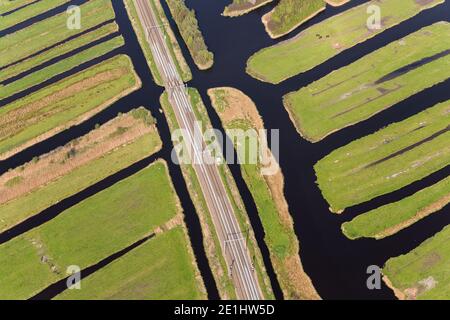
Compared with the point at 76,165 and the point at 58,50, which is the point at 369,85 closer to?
the point at 76,165

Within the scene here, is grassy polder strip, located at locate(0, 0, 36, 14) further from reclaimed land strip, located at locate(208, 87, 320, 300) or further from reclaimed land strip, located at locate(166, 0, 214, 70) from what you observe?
reclaimed land strip, located at locate(208, 87, 320, 300)

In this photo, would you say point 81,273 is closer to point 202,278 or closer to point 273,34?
point 202,278

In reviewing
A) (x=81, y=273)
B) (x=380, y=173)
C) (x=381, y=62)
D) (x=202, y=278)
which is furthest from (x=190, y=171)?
(x=381, y=62)

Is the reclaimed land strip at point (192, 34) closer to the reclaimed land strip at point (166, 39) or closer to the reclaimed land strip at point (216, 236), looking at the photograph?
the reclaimed land strip at point (166, 39)

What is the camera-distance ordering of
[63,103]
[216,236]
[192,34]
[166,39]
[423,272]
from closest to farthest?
[423,272] → [216,236] → [63,103] → [192,34] → [166,39]

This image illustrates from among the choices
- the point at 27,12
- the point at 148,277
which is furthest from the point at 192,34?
the point at 148,277

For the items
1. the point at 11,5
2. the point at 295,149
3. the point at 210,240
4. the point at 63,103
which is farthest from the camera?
the point at 11,5

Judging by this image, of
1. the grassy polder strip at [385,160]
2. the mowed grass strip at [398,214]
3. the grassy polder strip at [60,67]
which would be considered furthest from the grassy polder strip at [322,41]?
the mowed grass strip at [398,214]
